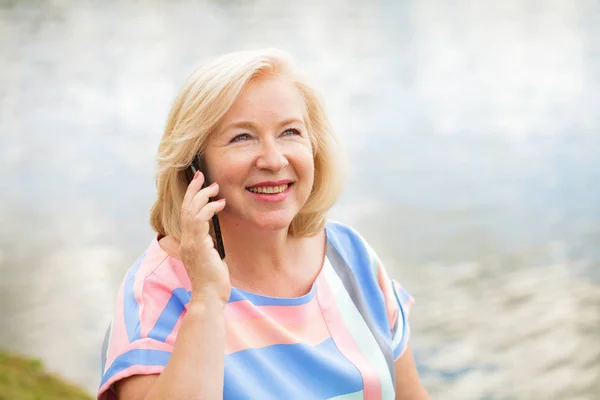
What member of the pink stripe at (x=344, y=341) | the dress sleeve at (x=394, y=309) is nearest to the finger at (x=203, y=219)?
the pink stripe at (x=344, y=341)

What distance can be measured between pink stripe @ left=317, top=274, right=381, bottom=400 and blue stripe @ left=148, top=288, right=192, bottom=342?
1.15 feet

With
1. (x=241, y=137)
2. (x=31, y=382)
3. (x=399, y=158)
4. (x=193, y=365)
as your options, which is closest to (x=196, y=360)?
(x=193, y=365)

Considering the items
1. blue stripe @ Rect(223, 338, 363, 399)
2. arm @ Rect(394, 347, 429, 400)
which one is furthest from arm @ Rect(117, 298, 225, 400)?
arm @ Rect(394, 347, 429, 400)

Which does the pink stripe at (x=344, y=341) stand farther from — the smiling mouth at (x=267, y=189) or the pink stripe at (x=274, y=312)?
the smiling mouth at (x=267, y=189)

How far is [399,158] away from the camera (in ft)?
9.37

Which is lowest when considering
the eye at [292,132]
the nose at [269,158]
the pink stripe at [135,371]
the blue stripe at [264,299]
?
the pink stripe at [135,371]

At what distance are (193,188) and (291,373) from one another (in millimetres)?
426

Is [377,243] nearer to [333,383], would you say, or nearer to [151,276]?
[333,383]

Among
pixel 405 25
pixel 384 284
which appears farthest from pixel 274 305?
pixel 405 25

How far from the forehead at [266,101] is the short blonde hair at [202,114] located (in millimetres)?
15

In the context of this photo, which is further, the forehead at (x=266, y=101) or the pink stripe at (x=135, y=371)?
the forehead at (x=266, y=101)

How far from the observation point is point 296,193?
1335mm

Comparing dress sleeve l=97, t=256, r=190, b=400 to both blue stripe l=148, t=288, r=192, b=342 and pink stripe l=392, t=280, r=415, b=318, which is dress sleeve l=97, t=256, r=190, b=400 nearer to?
blue stripe l=148, t=288, r=192, b=342

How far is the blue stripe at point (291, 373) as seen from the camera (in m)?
1.16
